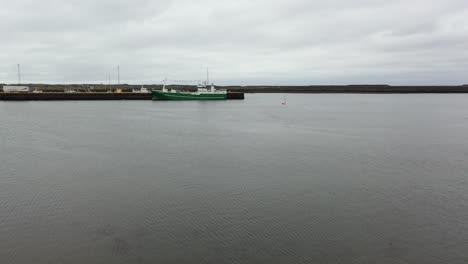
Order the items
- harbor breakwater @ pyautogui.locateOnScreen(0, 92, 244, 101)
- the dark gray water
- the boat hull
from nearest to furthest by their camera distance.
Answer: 1. the dark gray water
2. harbor breakwater @ pyautogui.locateOnScreen(0, 92, 244, 101)
3. the boat hull

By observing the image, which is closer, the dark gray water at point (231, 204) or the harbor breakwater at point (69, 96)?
the dark gray water at point (231, 204)

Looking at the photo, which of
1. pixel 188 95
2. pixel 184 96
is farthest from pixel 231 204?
pixel 184 96

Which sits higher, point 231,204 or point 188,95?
point 188,95

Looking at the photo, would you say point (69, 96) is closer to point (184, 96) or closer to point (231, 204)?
point (184, 96)

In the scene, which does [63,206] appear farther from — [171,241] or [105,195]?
[171,241]

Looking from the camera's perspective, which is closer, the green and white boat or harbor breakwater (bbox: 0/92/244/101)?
harbor breakwater (bbox: 0/92/244/101)

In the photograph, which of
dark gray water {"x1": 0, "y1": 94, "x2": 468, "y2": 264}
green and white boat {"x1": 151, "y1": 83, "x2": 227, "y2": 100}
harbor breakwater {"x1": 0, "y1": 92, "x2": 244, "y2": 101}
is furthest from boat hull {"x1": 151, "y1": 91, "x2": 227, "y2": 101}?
dark gray water {"x1": 0, "y1": 94, "x2": 468, "y2": 264}

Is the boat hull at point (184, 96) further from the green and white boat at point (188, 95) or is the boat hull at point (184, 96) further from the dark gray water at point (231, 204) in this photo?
the dark gray water at point (231, 204)

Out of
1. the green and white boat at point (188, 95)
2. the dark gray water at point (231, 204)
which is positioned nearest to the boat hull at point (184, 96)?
the green and white boat at point (188, 95)

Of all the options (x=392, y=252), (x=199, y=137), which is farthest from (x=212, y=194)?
(x=199, y=137)

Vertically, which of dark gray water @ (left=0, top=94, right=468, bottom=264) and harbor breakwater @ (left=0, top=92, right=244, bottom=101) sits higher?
harbor breakwater @ (left=0, top=92, right=244, bottom=101)

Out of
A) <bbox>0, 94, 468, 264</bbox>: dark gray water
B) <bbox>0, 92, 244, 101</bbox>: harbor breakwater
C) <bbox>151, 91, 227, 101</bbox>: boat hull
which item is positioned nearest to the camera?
<bbox>0, 94, 468, 264</bbox>: dark gray water

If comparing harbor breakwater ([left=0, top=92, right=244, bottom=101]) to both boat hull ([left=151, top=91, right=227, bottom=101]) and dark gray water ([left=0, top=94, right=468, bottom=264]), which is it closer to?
boat hull ([left=151, top=91, right=227, bottom=101])

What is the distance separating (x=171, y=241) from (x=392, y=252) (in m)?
4.02
